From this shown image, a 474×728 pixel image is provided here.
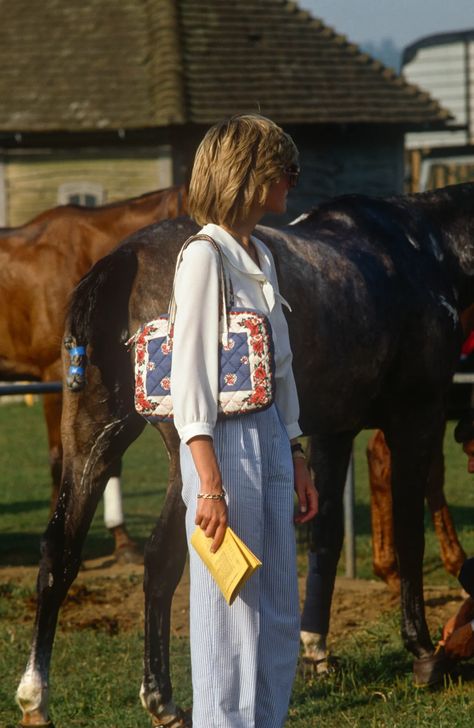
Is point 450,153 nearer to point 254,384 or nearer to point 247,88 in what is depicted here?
point 247,88

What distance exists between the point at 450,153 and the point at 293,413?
22191 millimetres

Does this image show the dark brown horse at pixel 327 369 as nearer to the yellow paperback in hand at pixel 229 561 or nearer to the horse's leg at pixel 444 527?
the yellow paperback in hand at pixel 229 561

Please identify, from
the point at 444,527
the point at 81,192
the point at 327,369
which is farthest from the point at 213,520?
the point at 81,192

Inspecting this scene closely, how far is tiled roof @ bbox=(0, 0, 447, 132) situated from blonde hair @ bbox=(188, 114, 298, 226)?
1501 cm

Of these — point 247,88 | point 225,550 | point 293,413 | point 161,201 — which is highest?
point 247,88

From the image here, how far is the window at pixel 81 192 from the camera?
19156mm

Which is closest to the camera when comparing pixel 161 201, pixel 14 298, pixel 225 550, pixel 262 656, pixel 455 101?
pixel 225 550

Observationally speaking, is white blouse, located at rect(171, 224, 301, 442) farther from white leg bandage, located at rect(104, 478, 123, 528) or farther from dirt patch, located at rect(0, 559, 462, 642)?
white leg bandage, located at rect(104, 478, 123, 528)

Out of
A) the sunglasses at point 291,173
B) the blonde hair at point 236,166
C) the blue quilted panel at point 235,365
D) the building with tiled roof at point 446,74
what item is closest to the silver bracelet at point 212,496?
the blue quilted panel at point 235,365

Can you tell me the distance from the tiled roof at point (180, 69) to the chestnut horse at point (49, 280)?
417 inches

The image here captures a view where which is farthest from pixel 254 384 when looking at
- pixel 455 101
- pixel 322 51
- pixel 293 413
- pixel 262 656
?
pixel 455 101

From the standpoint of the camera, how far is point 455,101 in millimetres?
29922

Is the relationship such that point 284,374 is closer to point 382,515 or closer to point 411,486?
point 411,486

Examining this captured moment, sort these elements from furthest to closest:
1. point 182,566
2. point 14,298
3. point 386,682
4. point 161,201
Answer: point 14,298 → point 161,201 → point 386,682 → point 182,566
